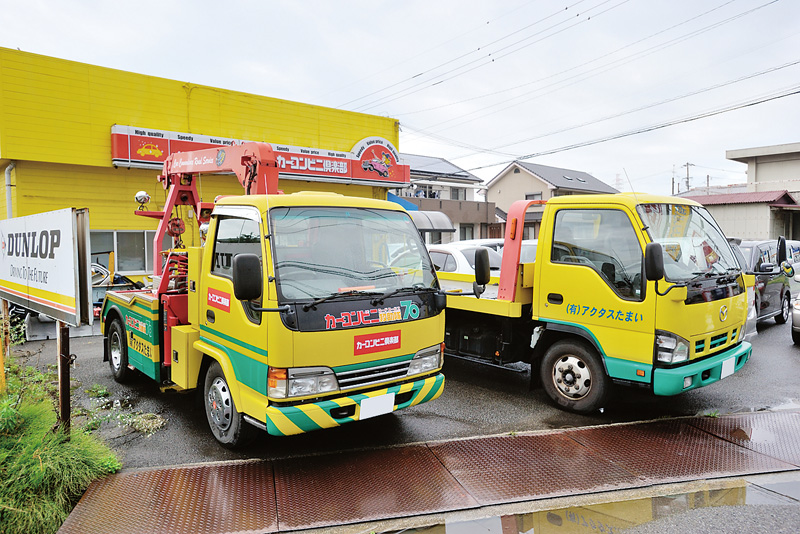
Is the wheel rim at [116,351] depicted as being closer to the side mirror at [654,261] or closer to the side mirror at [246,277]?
the side mirror at [246,277]

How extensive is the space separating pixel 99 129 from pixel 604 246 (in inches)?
470

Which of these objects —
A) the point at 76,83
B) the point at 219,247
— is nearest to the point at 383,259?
the point at 219,247

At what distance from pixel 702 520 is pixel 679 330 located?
1.81 metres

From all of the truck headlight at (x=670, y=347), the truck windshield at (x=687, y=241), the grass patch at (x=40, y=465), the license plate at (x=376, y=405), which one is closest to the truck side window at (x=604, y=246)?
the truck windshield at (x=687, y=241)

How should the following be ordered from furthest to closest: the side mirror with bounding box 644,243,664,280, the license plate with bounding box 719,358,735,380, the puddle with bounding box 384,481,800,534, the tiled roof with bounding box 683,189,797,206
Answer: the tiled roof with bounding box 683,189,797,206 < the license plate with bounding box 719,358,735,380 < the side mirror with bounding box 644,243,664,280 < the puddle with bounding box 384,481,800,534

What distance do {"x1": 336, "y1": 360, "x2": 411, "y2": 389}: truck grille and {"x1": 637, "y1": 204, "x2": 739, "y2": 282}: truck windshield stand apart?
8.85ft

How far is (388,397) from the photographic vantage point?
420 cm

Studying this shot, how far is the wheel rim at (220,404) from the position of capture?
446 centimetres

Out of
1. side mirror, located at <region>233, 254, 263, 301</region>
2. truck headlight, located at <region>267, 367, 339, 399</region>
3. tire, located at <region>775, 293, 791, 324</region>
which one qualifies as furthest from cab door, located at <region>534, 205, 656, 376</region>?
tire, located at <region>775, 293, 791, 324</region>

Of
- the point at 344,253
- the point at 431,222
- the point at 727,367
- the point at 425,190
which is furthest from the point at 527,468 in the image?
the point at 425,190

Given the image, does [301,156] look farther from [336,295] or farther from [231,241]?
[336,295]

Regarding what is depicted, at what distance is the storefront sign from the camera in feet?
40.4

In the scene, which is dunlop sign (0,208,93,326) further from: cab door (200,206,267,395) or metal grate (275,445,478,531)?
metal grate (275,445,478,531)

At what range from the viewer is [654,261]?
4.60 m
